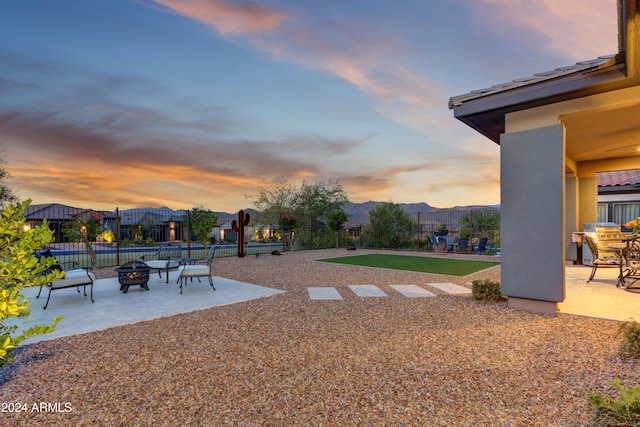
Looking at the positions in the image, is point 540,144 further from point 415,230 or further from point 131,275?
point 415,230

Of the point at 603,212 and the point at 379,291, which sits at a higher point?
the point at 603,212

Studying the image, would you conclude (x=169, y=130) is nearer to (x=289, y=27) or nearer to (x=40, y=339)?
(x=289, y=27)

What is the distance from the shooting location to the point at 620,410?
6.17ft

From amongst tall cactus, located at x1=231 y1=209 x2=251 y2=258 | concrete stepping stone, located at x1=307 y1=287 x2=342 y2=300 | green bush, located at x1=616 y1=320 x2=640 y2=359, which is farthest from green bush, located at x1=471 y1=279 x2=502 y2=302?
tall cactus, located at x1=231 y1=209 x2=251 y2=258

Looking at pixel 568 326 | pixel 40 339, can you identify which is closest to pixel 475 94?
pixel 568 326

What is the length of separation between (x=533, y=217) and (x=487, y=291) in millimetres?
1589

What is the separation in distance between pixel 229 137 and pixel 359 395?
14.3 metres

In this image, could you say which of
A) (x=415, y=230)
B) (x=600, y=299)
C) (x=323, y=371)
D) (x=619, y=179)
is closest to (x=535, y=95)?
(x=600, y=299)

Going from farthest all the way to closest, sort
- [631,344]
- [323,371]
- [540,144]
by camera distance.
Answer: [540,144] < [631,344] < [323,371]

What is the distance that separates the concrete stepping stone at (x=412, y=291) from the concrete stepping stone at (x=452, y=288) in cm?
48

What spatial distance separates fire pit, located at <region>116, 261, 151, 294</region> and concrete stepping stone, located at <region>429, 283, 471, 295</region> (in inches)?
255

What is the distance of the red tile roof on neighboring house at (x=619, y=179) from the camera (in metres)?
13.5

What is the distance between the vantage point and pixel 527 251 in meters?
4.89

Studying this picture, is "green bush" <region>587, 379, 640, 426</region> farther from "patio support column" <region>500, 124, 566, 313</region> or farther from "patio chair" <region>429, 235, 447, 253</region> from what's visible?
"patio chair" <region>429, 235, 447, 253</region>
